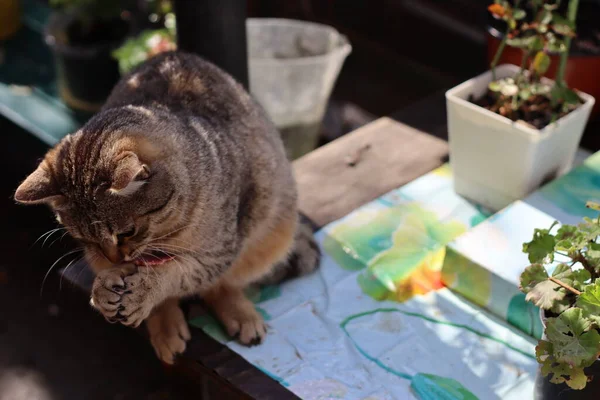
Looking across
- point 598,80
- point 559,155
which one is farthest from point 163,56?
point 598,80

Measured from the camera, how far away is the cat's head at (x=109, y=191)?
1.37 meters

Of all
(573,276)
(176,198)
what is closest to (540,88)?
(573,276)

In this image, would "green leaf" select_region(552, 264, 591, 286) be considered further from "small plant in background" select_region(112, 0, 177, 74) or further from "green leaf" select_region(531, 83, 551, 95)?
"small plant in background" select_region(112, 0, 177, 74)

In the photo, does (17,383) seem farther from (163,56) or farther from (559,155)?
(559,155)

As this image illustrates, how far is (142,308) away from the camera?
1.56 metres

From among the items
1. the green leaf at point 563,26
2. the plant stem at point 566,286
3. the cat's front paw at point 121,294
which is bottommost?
the cat's front paw at point 121,294

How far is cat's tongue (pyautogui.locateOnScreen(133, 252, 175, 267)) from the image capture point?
1581 millimetres

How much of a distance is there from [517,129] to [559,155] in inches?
9.6

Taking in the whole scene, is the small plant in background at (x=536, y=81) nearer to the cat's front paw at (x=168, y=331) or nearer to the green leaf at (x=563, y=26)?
the green leaf at (x=563, y=26)

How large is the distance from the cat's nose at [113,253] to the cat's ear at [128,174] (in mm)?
169

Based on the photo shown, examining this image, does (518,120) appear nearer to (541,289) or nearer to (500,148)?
(500,148)

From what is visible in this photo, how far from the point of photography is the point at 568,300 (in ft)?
4.60

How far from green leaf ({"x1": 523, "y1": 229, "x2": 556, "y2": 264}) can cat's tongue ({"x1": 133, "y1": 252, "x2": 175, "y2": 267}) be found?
0.78 metres

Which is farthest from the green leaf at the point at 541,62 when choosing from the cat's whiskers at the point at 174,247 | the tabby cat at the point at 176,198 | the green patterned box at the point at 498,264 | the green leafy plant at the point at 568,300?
the cat's whiskers at the point at 174,247
